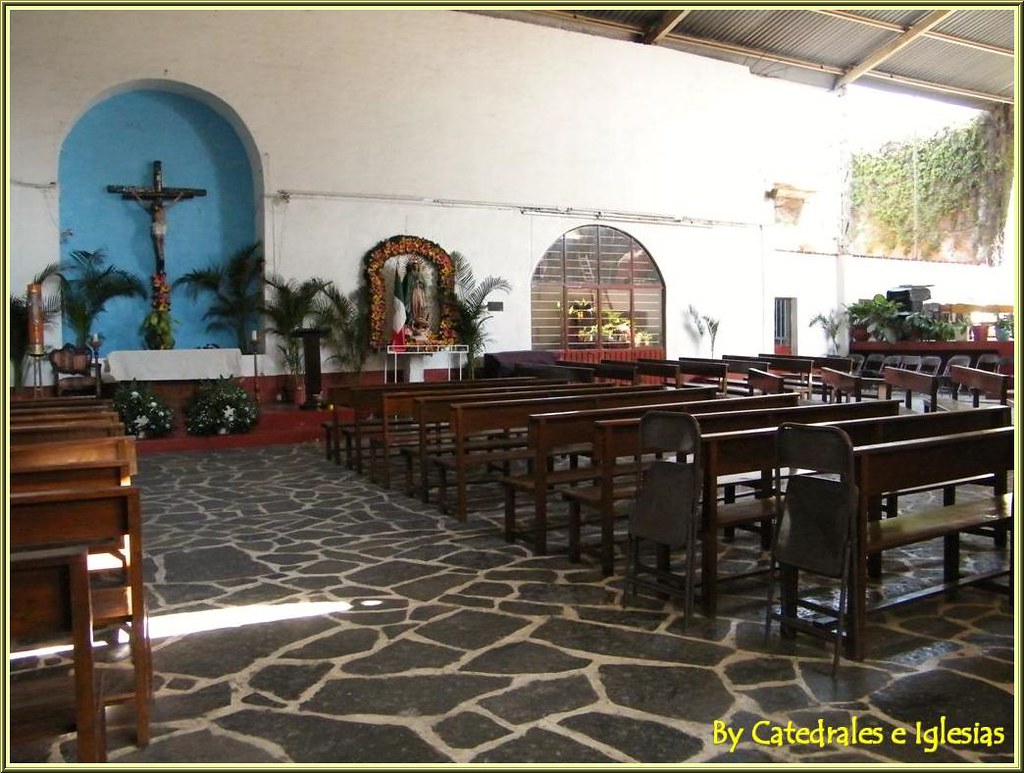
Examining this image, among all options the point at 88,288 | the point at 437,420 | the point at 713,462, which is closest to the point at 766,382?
the point at 437,420

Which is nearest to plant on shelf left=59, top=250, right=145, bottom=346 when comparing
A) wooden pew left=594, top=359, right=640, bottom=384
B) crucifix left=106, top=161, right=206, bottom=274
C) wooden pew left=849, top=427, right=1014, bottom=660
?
crucifix left=106, top=161, right=206, bottom=274

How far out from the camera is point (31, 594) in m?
2.17

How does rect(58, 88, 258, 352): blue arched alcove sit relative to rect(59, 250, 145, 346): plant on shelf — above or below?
above

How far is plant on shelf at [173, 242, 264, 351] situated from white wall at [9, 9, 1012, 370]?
51 cm

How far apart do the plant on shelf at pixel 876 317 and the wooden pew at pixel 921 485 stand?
1482 cm

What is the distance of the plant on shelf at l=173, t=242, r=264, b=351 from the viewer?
43.4ft

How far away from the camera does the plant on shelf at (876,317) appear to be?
1819 cm

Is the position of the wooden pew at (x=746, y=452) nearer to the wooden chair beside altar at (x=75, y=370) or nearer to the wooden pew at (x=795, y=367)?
the wooden pew at (x=795, y=367)

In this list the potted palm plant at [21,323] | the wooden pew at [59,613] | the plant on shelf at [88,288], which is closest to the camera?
the wooden pew at [59,613]

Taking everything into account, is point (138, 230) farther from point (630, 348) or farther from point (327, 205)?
point (630, 348)

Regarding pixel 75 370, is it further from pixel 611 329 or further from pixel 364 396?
pixel 611 329

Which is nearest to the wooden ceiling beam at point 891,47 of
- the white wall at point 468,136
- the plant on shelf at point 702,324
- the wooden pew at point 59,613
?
the white wall at point 468,136

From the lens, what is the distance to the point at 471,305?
47.3 feet

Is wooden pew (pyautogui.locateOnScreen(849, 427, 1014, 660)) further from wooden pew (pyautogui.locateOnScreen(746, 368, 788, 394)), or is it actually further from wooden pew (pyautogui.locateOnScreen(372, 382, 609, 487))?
wooden pew (pyautogui.locateOnScreen(746, 368, 788, 394))
